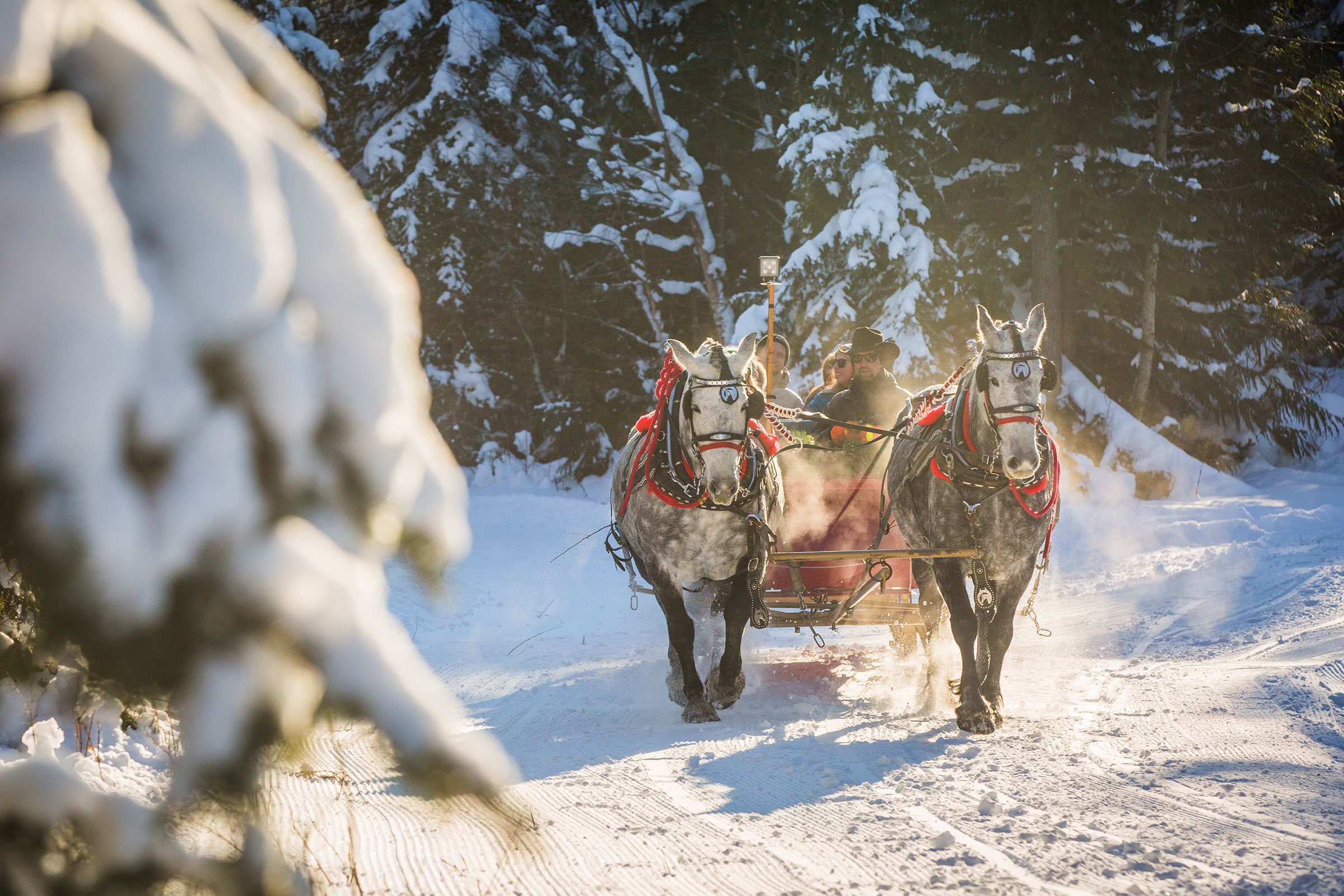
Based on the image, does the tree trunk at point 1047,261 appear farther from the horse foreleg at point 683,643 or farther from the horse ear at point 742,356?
the horse foreleg at point 683,643

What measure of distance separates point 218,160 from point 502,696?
5.77 metres

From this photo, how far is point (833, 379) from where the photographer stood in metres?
8.94

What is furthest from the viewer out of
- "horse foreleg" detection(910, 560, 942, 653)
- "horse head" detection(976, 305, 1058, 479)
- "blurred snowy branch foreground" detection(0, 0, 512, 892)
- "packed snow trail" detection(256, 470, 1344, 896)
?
"horse foreleg" detection(910, 560, 942, 653)

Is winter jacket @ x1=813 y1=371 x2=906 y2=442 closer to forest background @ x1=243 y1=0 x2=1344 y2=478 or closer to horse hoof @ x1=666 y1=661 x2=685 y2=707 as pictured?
horse hoof @ x1=666 y1=661 x2=685 y2=707

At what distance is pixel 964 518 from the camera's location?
5.40m

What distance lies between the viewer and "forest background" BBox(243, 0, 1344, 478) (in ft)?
55.0

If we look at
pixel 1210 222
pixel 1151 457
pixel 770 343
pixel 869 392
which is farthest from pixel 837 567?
pixel 1210 222

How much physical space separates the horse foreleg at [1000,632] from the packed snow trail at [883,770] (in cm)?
19

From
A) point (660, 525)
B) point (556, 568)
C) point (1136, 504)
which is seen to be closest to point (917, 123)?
point (1136, 504)

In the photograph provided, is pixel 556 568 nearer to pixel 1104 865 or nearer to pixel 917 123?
pixel 1104 865

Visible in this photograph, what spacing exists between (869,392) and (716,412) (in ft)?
10.5

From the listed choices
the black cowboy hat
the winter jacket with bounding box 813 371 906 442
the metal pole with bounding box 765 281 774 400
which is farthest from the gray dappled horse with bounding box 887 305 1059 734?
the black cowboy hat

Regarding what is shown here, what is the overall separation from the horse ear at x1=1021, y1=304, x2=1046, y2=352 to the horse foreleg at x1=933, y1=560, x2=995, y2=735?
136cm

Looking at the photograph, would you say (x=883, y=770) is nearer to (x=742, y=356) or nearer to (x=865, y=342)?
(x=742, y=356)
